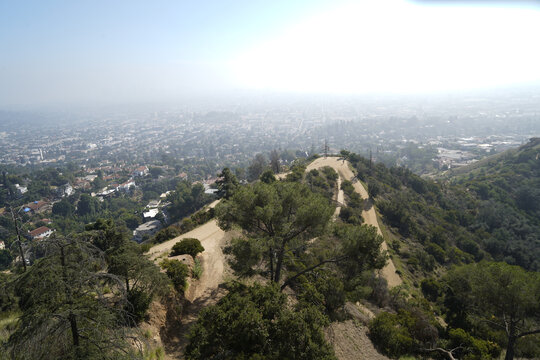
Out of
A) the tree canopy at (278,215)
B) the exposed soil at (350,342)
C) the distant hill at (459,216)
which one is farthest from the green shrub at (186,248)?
the distant hill at (459,216)

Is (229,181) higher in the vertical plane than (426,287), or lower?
higher

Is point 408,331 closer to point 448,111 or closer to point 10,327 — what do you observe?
point 10,327

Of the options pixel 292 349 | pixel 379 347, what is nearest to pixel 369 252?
pixel 379 347

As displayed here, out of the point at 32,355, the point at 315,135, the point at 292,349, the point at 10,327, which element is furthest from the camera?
the point at 315,135

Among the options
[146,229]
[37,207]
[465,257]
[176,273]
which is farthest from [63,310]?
[37,207]

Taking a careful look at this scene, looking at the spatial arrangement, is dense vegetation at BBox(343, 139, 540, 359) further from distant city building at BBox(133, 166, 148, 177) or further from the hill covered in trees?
distant city building at BBox(133, 166, 148, 177)

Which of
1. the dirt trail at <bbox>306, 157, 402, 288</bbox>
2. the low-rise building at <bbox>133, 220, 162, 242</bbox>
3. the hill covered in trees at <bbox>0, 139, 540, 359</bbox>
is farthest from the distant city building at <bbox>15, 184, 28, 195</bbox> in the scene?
the dirt trail at <bbox>306, 157, 402, 288</bbox>

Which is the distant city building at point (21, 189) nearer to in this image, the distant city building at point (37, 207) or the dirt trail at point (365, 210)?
the distant city building at point (37, 207)

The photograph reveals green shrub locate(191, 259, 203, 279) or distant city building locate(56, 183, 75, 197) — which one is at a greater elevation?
green shrub locate(191, 259, 203, 279)
